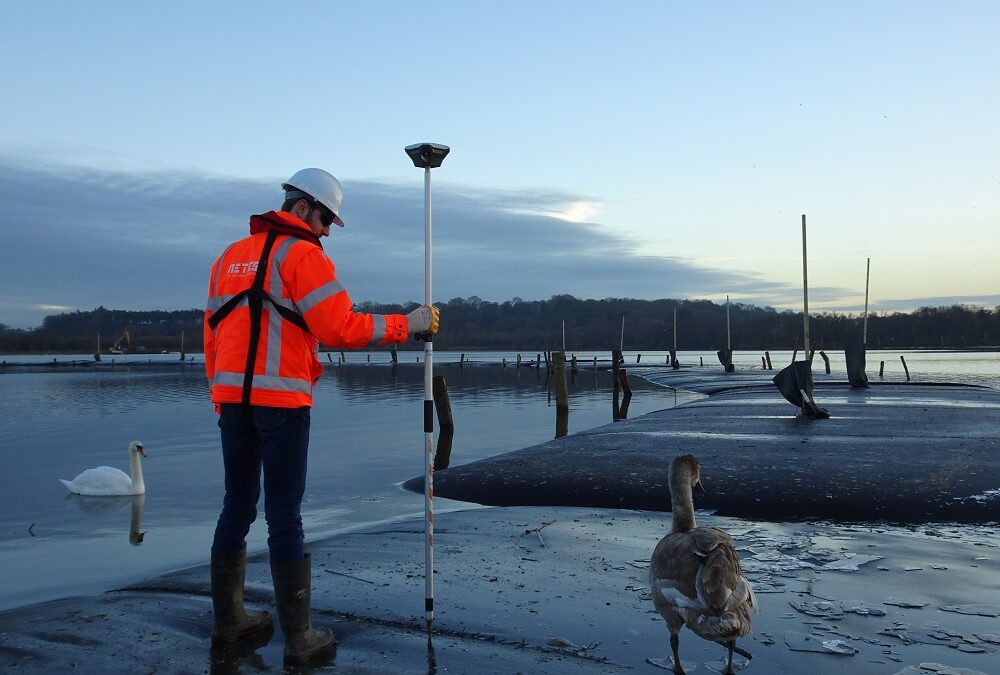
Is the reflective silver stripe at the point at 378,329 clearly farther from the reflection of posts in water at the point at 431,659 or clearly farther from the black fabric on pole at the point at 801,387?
the black fabric on pole at the point at 801,387

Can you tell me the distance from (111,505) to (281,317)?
8364 millimetres

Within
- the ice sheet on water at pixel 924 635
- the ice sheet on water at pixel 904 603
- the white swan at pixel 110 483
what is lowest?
the white swan at pixel 110 483

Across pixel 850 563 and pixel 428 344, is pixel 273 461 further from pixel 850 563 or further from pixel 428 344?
pixel 850 563

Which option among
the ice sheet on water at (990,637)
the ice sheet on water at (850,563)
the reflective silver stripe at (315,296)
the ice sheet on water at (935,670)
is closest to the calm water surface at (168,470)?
the reflective silver stripe at (315,296)

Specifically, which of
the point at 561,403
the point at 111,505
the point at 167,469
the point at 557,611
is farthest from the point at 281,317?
the point at 561,403

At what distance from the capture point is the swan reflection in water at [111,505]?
1021 cm

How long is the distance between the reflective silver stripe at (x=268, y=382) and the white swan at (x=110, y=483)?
8.33m

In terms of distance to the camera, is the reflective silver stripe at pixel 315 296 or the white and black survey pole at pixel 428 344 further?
the white and black survey pole at pixel 428 344

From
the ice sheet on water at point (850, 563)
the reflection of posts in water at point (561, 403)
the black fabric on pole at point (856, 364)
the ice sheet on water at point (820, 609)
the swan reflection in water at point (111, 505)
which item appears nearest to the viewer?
the ice sheet on water at point (820, 609)

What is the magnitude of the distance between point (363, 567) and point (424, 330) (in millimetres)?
2433

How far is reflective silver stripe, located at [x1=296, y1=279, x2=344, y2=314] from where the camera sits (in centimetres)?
421

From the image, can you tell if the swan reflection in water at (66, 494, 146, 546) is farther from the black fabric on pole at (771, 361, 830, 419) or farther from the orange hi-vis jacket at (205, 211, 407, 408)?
the black fabric on pole at (771, 361, 830, 419)

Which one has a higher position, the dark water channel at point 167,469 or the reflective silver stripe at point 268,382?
the reflective silver stripe at point 268,382

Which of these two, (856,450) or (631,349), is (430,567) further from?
(631,349)
